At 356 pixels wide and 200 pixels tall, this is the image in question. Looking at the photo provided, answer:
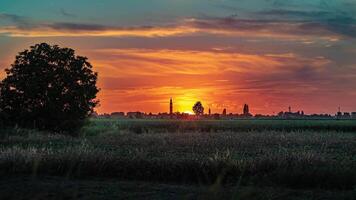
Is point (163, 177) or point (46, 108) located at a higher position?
point (46, 108)

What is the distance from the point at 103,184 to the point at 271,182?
15.6 ft

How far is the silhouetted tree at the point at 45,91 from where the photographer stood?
51625mm

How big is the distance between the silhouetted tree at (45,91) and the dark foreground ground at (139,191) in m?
36.3

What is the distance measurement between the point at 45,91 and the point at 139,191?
39.2 metres

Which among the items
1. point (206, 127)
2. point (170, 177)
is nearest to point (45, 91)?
point (206, 127)

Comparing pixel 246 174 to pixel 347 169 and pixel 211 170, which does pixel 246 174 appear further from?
pixel 347 169

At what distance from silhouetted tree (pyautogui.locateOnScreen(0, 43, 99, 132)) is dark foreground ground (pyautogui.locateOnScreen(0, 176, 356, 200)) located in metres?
36.3

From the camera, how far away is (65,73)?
52.1m

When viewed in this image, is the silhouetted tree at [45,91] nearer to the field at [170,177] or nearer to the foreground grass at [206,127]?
the foreground grass at [206,127]

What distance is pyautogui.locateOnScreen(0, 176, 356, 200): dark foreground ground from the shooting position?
526 inches

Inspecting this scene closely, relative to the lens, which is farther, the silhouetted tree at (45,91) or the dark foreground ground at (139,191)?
the silhouetted tree at (45,91)

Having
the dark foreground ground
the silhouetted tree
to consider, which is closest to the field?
the dark foreground ground

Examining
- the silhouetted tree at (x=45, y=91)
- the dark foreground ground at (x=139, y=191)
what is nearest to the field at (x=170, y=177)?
the dark foreground ground at (x=139, y=191)

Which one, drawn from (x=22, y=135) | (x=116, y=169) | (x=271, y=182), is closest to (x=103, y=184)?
(x=116, y=169)
